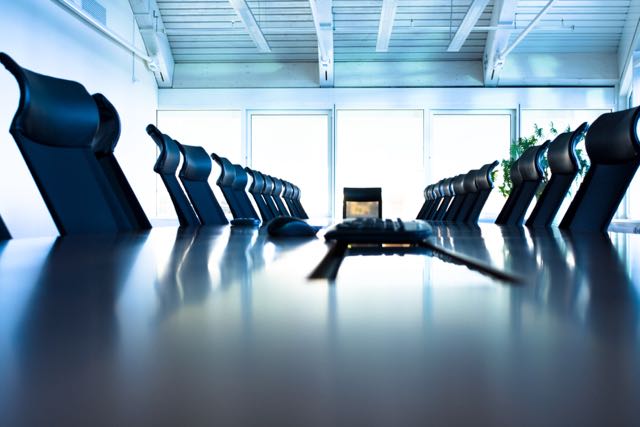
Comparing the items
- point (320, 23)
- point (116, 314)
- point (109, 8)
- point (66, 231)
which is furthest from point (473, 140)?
point (116, 314)

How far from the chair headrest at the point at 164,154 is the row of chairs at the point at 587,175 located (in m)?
2.48

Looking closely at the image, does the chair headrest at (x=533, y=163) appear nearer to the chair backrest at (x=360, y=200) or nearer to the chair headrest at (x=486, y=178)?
the chair headrest at (x=486, y=178)

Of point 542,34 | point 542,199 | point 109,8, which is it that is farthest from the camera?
point 542,34

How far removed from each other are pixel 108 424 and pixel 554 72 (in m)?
13.8

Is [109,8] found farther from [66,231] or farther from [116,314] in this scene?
[116,314]

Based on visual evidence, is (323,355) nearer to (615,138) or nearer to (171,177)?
(615,138)

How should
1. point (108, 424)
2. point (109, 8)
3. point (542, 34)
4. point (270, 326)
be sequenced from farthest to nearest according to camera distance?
1. point (542, 34)
2. point (109, 8)
3. point (270, 326)
4. point (108, 424)

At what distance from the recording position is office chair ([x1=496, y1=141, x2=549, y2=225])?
429 cm

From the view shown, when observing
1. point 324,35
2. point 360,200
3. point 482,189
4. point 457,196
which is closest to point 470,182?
point 482,189

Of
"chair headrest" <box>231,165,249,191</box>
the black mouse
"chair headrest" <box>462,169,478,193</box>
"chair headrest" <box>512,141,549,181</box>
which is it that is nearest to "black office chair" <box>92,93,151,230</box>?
the black mouse

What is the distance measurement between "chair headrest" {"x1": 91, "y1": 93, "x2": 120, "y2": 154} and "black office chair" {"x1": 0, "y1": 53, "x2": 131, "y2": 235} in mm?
375

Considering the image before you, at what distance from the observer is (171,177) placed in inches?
150

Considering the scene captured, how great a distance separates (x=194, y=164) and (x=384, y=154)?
9.38 m

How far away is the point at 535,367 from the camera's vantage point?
24 cm
